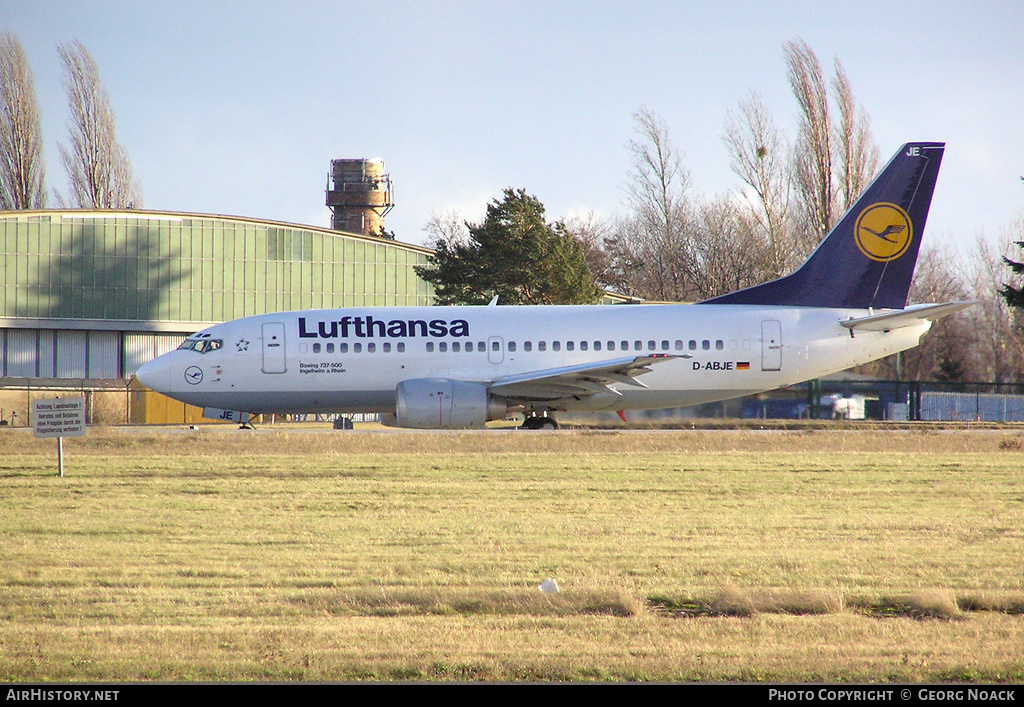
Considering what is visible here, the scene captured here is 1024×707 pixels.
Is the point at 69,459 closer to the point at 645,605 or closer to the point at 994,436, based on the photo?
the point at 645,605

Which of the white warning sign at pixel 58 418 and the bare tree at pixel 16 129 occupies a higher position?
the bare tree at pixel 16 129

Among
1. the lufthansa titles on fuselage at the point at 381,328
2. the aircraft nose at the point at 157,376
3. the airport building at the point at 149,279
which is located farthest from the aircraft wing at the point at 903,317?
the airport building at the point at 149,279

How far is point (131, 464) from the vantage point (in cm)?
1912

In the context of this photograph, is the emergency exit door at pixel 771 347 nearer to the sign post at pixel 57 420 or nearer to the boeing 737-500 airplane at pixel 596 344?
the boeing 737-500 airplane at pixel 596 344

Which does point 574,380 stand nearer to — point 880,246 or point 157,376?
point 880,246

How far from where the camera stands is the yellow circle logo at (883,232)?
92.1 feet

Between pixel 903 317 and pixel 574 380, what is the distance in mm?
8474

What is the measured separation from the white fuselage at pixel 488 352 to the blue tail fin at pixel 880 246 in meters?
0.61

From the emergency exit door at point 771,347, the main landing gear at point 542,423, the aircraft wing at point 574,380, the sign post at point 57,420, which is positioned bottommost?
the main landing gear at point 542,423

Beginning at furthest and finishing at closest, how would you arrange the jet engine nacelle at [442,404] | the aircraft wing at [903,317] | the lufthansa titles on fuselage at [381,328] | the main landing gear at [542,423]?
the main landing gear at [542,423] < the lufthansa titles on fuselage at [381,328] < the aircraft wing at [903,317] < the jet engine nacelle at [442,404]

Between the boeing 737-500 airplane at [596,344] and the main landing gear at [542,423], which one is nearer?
the boeing 737-500 airplane at [596,344]

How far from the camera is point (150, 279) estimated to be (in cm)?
4978

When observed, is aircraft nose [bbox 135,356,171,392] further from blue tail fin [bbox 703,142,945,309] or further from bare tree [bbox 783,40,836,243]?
bare tree [bbox 783,40,836,243]

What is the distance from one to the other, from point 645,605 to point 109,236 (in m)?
46.0
